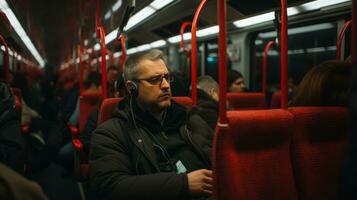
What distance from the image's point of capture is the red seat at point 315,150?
188 cm

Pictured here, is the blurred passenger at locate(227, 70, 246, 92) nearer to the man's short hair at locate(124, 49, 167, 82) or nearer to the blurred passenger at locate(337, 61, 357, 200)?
the man's short hair at locate(124, 49, 167, 82)

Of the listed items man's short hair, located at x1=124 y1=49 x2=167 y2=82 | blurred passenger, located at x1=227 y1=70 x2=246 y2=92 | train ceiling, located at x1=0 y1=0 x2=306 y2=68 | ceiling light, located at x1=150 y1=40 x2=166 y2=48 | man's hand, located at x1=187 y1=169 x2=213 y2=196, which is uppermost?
train ceiling, located at x1=0 y1=0 x2=306 y2=68

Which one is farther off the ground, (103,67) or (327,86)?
(103,67)

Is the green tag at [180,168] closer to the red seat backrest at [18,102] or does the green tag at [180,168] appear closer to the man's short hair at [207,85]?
the red seat backrest at [18,102]

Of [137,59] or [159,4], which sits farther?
[159,4]

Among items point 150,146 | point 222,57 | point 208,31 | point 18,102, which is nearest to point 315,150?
point 222,57

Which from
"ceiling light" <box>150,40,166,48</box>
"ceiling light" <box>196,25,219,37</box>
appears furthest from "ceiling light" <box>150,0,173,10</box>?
"ceiling light" <box>150,40,166,48</box>

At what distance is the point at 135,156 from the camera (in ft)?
7.00

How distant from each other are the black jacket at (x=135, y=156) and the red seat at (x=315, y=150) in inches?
21.2

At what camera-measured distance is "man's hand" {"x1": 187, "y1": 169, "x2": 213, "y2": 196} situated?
1923 millimetres

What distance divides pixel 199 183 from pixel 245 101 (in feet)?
9.70

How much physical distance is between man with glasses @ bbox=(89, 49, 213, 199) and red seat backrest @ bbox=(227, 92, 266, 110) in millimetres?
2274

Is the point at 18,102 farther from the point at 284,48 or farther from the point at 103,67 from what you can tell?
the point at 284,48

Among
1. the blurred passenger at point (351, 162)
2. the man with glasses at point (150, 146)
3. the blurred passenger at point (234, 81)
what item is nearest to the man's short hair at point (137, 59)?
the man with glasses at point (150, 146)
